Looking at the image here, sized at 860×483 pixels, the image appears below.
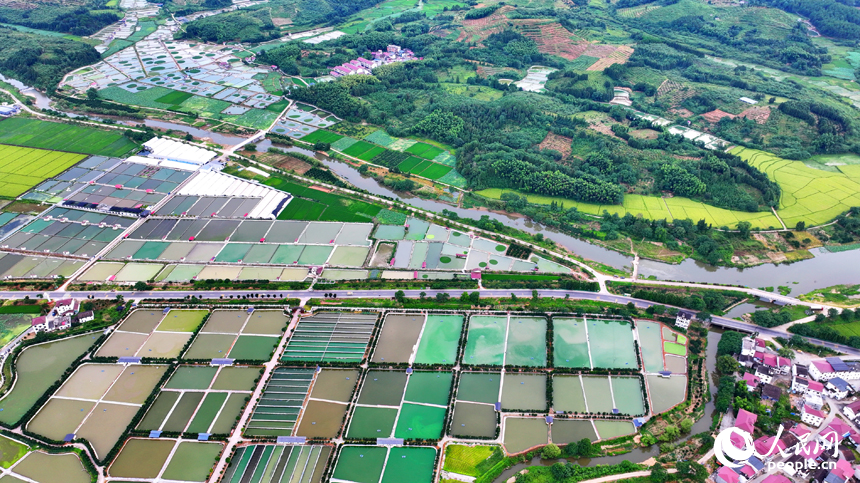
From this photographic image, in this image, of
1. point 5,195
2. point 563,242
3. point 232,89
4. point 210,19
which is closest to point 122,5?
point 210,19

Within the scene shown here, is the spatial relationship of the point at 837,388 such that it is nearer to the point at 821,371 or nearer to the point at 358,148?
the point at 821,371

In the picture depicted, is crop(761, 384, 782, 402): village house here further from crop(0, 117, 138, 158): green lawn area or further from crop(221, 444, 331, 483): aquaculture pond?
crop(0, 117, 138, 158): green lawn area

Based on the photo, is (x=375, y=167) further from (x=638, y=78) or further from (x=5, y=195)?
(x=638, y=78)

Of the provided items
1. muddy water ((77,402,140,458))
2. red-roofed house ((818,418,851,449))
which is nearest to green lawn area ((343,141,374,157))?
muddy water ((77,402,140,458))

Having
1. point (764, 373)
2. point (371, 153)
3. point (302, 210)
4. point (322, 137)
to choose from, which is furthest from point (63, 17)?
point (764, 373)

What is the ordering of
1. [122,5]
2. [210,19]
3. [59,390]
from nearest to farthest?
[59,390] → [210,19] → [122,5]
